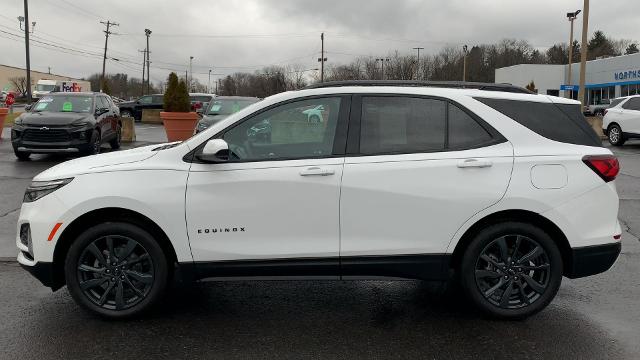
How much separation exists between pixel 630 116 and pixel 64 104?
17614mm

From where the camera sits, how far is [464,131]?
14.3 ft

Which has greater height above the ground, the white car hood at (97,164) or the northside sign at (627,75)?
the northside sign at (627,75)

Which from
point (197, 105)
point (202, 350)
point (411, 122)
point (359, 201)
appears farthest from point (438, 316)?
point (197, 105)

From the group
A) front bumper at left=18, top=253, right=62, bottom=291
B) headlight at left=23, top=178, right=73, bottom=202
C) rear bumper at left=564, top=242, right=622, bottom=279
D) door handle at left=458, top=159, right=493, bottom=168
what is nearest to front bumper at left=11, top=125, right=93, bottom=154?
headlight at left=23, top=178, right=73, bottom=202

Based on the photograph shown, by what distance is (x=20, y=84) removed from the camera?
114750 mm

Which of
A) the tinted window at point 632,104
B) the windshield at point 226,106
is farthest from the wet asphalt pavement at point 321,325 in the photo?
the tinted window at point 632,104

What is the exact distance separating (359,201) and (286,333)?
1.05 m

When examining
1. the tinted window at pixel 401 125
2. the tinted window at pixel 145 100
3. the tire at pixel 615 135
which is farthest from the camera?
the tinted window at pixel 145 100

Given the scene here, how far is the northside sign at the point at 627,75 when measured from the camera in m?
51.5

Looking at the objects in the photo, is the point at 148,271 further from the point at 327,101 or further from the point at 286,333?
the point at 327,101

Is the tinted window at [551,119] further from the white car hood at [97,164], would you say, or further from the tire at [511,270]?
the white car hood at [97,164]

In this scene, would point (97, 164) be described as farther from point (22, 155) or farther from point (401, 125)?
point (22, 155)

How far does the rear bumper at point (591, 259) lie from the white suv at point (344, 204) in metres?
0.01

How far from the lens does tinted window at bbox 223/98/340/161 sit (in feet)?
14.0
